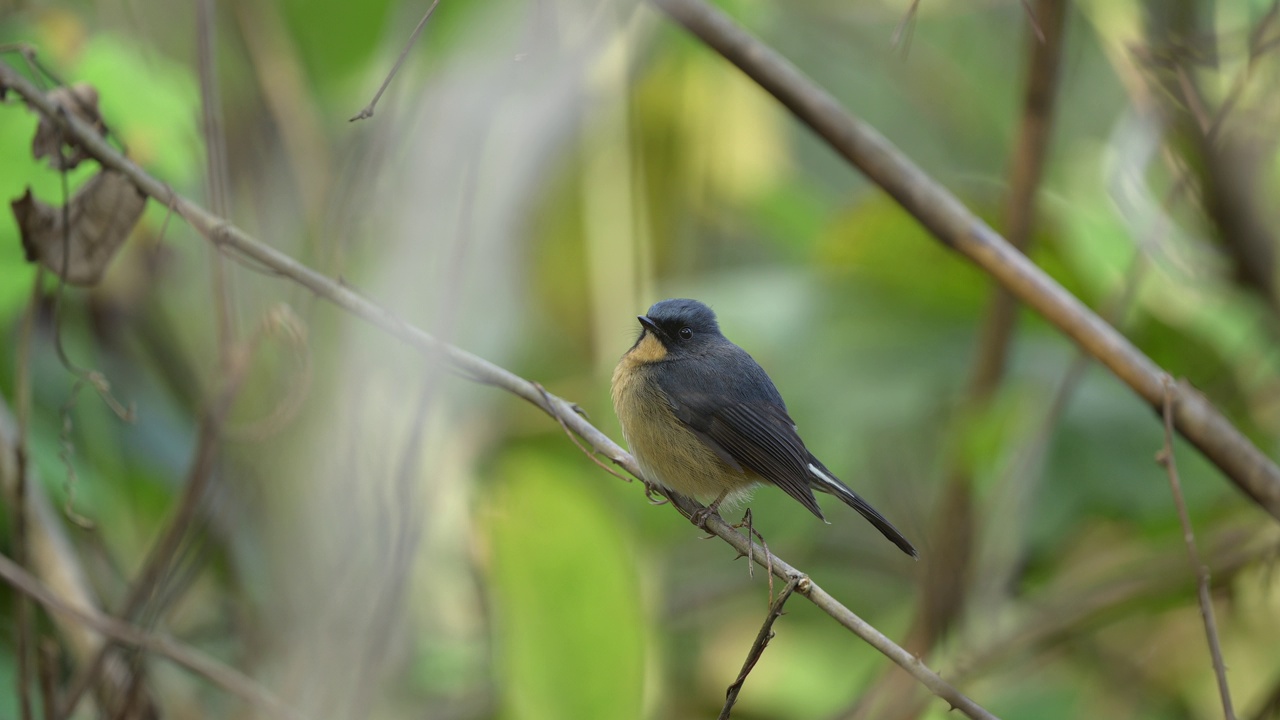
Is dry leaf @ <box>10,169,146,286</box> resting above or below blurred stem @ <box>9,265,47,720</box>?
above

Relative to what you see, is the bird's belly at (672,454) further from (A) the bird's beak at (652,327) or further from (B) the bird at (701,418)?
(A) the bird's beak at (652,327)

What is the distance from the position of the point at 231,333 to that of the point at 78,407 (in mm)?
1037

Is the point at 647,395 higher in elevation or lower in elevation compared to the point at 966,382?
lower

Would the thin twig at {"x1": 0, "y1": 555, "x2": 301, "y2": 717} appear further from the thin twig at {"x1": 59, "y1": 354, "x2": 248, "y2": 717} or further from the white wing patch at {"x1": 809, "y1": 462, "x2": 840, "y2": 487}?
the white wing patch at {"x1": 809, "y1": 462, "x2": 840, "y2": 487}

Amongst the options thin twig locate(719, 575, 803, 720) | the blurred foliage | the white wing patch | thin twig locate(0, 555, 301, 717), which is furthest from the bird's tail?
thin twig locate(0, 555, 301, 717)

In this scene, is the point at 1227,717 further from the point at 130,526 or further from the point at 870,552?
the point at 130,526

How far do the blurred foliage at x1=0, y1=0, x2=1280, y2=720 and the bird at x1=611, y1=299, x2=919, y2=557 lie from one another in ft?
0.81

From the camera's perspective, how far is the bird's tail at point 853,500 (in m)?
2.55

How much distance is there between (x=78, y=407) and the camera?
341cm

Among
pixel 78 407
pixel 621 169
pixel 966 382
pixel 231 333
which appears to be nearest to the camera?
pixel 231 333

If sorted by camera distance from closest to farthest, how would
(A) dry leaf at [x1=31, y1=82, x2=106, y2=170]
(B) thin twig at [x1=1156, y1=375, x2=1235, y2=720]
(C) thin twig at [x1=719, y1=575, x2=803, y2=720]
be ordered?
(C) thin twig at [x1=719, y1=575, x2=803, y2=720]
(B) thin twig at [x1=1156, y1=375, x2=1235, y2=720]
(A) dry leaf at [x1=31, y1=82, x2=106, y2=170]

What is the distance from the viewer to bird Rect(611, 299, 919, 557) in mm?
2883

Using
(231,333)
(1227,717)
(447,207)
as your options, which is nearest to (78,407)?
(231,333)

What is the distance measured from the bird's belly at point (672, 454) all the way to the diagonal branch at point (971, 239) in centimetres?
91
